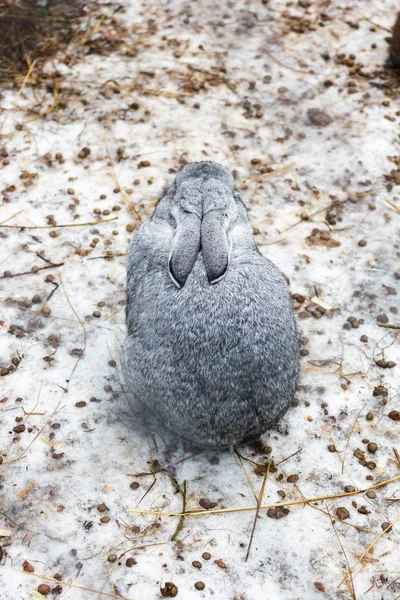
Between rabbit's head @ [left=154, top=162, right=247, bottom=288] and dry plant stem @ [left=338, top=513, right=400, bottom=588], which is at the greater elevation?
rabbit's head @ [left=154, top=162, right=247, bottom=288]

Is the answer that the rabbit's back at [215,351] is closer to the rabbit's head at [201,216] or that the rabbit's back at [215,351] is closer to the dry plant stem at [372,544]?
the rabbit's head at [201,216]

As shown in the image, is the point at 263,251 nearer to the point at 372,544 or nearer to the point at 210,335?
the point at 210,335

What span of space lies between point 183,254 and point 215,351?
54 centimetres

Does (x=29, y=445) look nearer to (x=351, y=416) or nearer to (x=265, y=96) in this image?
(x=351, y=416)

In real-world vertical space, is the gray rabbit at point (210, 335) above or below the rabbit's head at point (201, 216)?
below

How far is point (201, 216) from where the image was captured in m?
3.31

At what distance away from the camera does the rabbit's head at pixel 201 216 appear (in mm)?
3020

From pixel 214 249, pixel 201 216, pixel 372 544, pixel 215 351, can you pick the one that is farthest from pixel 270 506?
pixel 201 216

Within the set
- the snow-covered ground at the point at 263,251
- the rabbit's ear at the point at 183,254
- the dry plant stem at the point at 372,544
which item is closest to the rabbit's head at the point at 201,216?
the rabbit's ear at the point at 183,254

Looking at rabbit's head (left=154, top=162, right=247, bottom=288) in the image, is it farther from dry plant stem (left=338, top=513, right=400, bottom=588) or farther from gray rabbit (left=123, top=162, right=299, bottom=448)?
dry plant stem (left=338, top=513, right=400, bottom=588)

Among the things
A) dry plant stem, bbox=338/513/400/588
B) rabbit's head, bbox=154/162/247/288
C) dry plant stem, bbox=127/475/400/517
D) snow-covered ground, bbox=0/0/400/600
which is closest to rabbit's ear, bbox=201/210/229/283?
rabbit's head, bbox=154/162/247/288

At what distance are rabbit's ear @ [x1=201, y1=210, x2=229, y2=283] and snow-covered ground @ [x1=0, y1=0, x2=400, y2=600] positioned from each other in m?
1.10

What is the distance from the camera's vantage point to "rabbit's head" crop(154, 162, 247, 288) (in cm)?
302

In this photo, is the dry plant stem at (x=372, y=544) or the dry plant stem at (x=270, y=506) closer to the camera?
the dry plant stem at (x=372, y=544)
